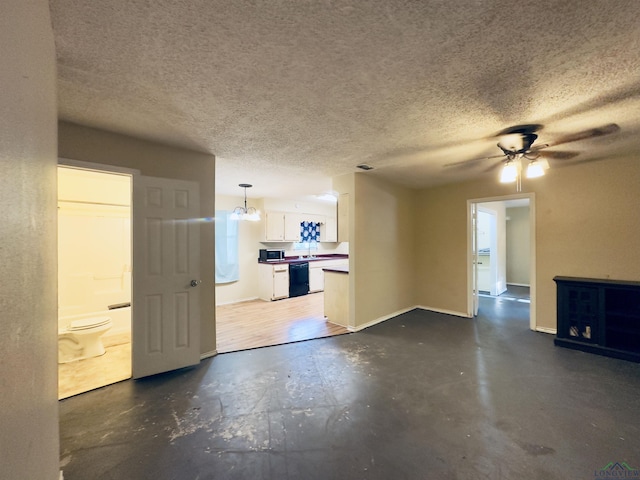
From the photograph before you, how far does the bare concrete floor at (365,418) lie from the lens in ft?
5.34

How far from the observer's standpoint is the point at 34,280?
900 millimetres

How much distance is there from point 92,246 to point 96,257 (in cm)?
17

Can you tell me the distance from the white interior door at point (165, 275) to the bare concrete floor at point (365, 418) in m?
0.23

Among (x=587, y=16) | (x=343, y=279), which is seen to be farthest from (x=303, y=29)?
(x=343, y=279)

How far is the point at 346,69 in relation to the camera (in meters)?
1.60

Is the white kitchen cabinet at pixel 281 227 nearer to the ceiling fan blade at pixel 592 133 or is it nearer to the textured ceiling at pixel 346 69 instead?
the textured ceiling at pixel 346 69

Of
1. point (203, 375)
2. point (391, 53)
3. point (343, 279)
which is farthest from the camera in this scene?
point (343, 279)

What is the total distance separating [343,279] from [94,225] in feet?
12.3

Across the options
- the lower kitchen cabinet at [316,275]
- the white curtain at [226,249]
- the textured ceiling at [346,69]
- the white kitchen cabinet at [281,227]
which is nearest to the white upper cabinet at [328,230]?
the lower kitchen cabinet at [316,275]

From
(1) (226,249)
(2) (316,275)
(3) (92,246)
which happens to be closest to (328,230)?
(2) (316,275)

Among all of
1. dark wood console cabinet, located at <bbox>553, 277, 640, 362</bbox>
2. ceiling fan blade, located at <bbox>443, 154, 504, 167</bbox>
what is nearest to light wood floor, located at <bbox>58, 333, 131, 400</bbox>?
ceiling fan blade, located at <bbox>443, 154, 504, 167</bbox>

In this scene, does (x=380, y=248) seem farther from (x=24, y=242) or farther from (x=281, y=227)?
(x=24, y=242)

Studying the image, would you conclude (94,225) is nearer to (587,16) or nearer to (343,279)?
(343,279)

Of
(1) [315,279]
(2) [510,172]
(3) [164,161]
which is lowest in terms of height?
(1) [315,279]
